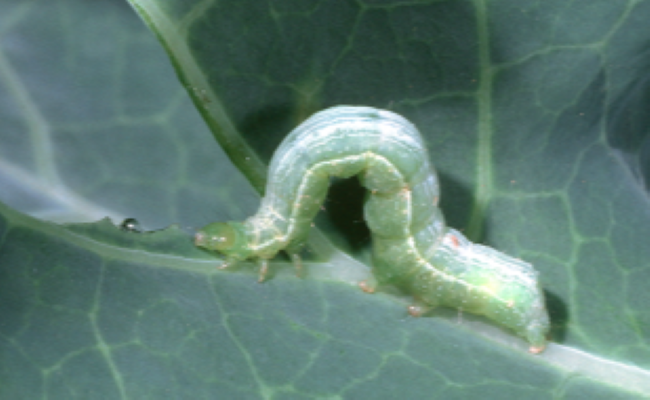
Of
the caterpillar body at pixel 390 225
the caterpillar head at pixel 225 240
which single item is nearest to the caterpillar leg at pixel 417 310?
the caterpillar body at pixel 390 225

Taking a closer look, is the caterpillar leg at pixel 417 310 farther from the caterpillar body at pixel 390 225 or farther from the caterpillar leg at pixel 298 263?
the caterpillar leg at pixel 298 263

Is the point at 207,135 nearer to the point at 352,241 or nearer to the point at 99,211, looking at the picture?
the point at 99,211

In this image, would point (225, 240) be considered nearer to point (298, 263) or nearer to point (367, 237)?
point (298, 263)

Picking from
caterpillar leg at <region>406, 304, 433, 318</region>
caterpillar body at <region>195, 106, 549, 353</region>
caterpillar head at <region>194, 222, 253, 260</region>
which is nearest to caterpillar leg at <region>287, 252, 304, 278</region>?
caterpillar body at <region>195, 106, 549, 353</region>

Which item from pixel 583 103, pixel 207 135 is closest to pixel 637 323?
pixel 583 103

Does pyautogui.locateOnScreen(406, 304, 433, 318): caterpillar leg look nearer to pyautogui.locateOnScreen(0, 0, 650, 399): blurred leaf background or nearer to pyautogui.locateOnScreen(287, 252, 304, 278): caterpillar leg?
pyautogui.locateOnScreen(0, 0, 650, 399): blurred leaf background

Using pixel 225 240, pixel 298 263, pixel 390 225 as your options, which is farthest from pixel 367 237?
pixel 225 240

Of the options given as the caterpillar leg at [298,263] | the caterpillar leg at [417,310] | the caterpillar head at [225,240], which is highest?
the caterpillar head at [225,240]
